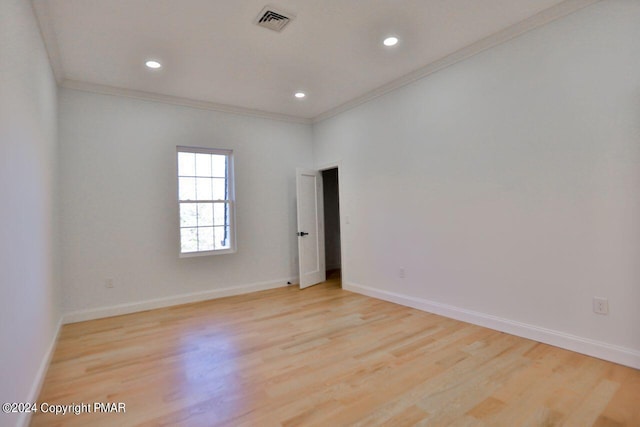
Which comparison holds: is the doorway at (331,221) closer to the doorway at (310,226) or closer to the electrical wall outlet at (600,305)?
the doorway at (310,226)

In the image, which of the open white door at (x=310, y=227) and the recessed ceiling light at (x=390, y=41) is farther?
the open white door at (x=310, y=227)

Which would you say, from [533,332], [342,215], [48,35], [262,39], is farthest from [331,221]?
[48,35]

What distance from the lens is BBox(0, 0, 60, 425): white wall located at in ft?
5.32

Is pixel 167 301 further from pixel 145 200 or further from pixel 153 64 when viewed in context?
pixel 153 64

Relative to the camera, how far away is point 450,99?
3639mm

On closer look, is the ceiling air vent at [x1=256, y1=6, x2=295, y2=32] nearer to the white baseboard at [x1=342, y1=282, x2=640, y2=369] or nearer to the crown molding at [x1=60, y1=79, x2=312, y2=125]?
the crown molding at [x1=60, y1=79, x2=312, y2=125]

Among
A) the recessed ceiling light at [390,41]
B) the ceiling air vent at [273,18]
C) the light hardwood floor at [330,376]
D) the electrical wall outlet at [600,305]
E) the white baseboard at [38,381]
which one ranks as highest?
the recessed ceiling light at [390,41]

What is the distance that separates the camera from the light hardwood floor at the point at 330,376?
76.0 inches

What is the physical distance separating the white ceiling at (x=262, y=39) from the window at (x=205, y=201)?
3.23ft

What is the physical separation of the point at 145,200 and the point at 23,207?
2367 mm

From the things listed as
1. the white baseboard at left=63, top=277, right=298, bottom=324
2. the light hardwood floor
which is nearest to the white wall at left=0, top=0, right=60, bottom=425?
the light hardwood floor

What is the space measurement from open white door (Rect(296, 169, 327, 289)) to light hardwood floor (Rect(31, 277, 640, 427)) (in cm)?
173

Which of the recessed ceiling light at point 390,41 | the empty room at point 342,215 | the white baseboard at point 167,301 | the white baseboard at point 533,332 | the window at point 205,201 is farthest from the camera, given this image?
the window at point 205,201

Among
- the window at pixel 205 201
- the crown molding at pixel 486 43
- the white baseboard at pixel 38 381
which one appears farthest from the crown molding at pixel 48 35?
the crown molding at pixel 486 43
